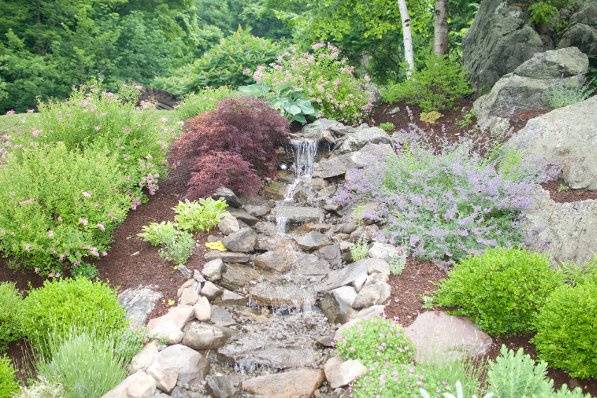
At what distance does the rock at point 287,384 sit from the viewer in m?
4.89

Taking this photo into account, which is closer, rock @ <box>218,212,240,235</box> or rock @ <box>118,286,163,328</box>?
rock @ <box>118,286,163,328</box>

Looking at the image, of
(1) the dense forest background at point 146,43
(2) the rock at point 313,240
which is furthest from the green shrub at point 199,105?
(2) the rock at point 313,240

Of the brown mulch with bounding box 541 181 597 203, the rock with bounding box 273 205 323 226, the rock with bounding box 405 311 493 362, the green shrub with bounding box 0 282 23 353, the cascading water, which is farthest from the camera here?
the cascading water

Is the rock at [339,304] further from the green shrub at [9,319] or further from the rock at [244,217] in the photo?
the green shrub at [9,319]

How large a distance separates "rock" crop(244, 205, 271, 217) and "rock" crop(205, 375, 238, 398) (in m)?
3.82

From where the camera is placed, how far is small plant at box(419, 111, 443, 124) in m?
11.2

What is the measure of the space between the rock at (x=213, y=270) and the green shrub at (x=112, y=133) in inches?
86.3

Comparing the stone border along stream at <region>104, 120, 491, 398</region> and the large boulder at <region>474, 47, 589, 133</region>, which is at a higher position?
the large boulder at <region>474, 47, 589, 133</region>

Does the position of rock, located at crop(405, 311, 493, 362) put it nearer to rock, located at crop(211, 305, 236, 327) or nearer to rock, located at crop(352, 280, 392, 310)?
rock, located at crop(352, 280, 392, 310)

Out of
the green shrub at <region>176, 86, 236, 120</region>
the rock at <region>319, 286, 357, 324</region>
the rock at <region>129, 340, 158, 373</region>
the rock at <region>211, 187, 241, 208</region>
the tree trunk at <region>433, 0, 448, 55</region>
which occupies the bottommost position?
the rock at <region>319, 286, 357, 324</region>

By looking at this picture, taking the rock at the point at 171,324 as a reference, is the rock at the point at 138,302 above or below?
above

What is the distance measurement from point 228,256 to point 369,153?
3.80m

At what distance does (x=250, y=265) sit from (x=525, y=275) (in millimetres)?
3594

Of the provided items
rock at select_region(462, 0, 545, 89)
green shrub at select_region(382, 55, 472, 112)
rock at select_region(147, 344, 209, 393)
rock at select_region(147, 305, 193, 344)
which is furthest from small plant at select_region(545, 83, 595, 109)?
rock at select_region(147, 344, 209, 393)
